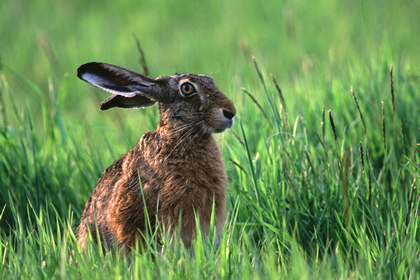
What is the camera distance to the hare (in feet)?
11.2

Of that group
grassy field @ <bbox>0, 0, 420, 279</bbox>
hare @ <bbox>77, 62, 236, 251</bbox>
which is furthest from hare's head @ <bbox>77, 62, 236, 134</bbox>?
grassy field @ <bbox>0, 0, 420, 279</bbox>

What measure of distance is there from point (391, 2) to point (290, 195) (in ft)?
22.6

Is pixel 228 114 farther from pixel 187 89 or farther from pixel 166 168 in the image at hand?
pixel 166 168

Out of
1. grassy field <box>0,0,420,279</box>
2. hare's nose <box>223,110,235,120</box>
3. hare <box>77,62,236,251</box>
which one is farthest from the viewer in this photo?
hare's nose <box>223,110,235,120</box>

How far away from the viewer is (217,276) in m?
2.88

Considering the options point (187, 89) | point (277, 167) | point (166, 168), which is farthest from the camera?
point (277, 167)

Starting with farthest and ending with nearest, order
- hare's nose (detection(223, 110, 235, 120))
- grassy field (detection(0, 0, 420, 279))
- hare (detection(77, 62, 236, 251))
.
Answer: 1. hare's nose (detection(223, 110, 235, 120))
2. hare (detection(77, 62, 236, 251))
3. grassy field (detection(0, 0, 420, 279))

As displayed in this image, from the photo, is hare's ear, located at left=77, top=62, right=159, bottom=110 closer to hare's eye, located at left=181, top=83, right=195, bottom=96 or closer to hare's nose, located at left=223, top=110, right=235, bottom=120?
hare's eye, located at left=181, top=83, right=195, bottom=96

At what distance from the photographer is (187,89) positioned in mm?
3654

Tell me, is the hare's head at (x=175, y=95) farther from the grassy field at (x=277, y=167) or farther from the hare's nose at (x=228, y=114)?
the grassy field at (x=277, y=167)

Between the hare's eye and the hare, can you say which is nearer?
the hare

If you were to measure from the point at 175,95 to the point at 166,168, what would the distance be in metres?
0.45

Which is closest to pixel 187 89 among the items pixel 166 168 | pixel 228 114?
pixel 228 114

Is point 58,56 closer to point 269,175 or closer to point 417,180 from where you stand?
point 269,175
